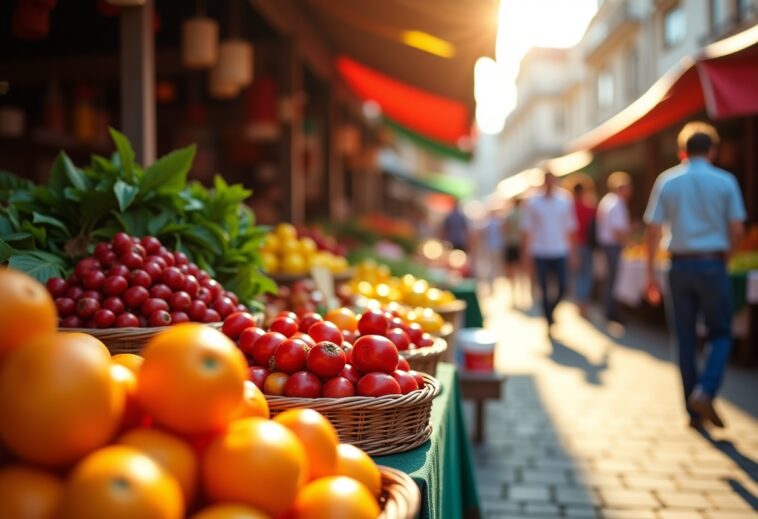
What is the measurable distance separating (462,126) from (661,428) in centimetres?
763

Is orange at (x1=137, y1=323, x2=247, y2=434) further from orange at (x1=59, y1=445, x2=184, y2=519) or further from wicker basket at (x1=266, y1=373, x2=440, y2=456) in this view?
wicker basket at (x1=266, y1=373, x2=440, y2=456)

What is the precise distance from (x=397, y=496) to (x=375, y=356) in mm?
685

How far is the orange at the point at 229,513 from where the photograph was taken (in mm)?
1124

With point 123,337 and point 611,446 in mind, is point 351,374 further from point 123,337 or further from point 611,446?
point 611,446

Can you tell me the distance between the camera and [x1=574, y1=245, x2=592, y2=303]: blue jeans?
11078 mm

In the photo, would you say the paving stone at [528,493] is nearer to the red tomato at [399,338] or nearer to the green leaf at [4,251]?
the red tomato at [399,338]

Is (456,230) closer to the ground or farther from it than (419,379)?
farther from it

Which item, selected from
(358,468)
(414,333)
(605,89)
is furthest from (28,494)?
(605,89)

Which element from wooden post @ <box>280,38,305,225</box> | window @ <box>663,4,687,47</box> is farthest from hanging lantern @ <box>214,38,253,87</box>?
window @ <box>663,4,687,47</box>

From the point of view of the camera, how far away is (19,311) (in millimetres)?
1204

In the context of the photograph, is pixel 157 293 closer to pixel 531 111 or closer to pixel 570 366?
pixel 570 366

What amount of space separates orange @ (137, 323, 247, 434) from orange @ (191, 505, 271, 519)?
0.50 feet

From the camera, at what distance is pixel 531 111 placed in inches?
2213

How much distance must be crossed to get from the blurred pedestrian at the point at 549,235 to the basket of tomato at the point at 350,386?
670cm
